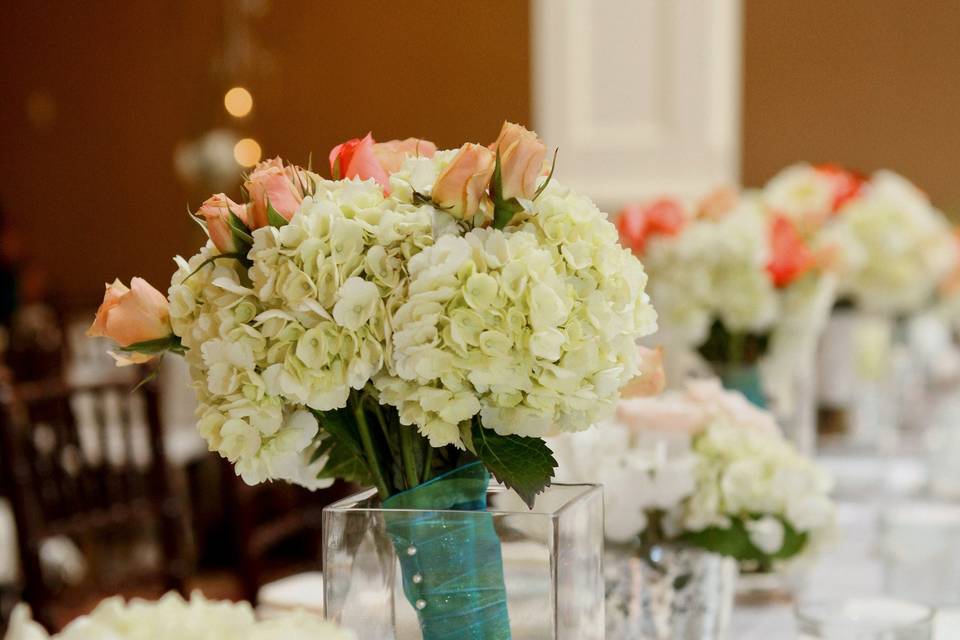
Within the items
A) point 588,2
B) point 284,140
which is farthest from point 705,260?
point 284,140

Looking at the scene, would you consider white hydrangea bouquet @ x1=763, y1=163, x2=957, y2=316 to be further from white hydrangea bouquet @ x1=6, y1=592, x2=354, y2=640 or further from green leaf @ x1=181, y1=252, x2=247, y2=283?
white hydrangea bouquet @ x1=6, y1=592, x2=354, y2=640

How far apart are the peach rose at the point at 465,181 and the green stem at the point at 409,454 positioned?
0.53 ft

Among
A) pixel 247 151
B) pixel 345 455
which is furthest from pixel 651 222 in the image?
pixel 247 151

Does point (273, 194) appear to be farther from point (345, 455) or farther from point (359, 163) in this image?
point (345, 455)

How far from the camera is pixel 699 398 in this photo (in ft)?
4.43

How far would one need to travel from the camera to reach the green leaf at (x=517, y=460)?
860mm

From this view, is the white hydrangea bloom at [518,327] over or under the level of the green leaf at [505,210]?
under

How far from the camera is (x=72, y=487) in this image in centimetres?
210

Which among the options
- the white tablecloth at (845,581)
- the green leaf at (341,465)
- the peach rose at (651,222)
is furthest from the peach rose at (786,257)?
the green leaf at (341,465)

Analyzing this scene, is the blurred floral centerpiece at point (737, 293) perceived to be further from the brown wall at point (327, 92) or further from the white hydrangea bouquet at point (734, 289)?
the brown wall at point (327, 92)

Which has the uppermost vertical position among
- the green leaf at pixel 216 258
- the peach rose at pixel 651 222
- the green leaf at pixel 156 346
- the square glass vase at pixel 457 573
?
the green leaf at pixel 216 258

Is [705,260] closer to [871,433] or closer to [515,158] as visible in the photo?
[871,433]

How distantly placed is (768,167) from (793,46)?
1.32 feet

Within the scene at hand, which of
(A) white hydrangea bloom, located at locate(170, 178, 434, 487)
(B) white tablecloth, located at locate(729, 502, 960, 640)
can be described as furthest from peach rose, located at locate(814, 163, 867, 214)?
(A) white hydrangea bloom, located at locate(170, 178, 434, 487)
